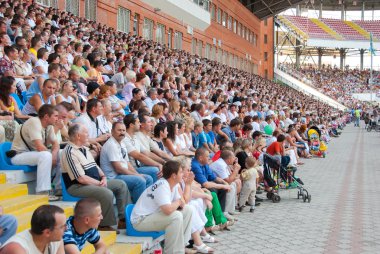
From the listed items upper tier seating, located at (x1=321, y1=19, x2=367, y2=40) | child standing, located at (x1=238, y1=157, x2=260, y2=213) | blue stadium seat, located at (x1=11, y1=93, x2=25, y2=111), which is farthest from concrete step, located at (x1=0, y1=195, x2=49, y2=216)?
upper tier seating, located at (x1=321, y1=19, x2=367, y2=40)

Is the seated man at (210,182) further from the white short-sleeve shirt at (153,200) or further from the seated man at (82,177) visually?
the seated man at (82,177)

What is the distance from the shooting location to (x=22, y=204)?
602 centimetres

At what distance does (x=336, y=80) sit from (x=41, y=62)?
2902 inches

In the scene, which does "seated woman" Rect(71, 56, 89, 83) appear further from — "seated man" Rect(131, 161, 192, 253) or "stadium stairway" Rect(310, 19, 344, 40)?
"stadium stairway" Rect(310, 19, 344, 40)

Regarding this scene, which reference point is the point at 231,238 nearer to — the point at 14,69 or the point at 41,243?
the point at 41,243

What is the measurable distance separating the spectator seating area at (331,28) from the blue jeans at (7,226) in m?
74.8

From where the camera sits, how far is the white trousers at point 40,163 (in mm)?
6777

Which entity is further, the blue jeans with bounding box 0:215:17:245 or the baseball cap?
the baseball cap

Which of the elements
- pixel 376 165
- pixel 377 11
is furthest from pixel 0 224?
pixel 377 11

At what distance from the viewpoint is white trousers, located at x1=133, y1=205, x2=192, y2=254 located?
6.56m

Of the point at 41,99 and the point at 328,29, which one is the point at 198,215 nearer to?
the point at 41,99

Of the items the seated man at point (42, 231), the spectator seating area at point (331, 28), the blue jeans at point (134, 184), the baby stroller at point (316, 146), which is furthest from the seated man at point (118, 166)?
the spectator seating area at point (331, 28)

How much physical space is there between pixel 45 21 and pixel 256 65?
5617cm

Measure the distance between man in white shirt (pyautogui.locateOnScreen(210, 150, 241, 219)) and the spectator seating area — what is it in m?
69.1
